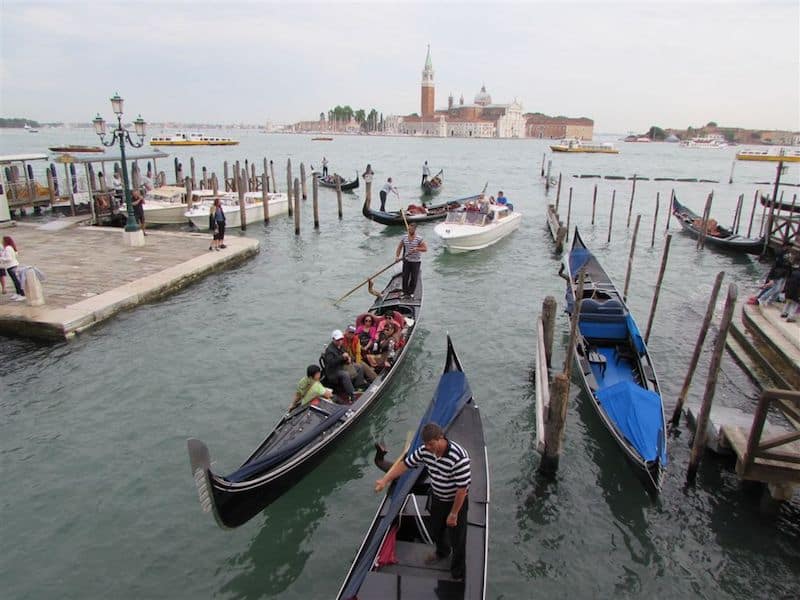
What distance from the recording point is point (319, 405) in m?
6.16

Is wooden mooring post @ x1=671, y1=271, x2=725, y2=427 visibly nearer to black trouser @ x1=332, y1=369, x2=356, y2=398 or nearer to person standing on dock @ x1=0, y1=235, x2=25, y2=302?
black trouser @ x1=332, y1=369, x2=356, y2=398

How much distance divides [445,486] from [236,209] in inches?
682

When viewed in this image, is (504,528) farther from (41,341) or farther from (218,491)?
(41,341)

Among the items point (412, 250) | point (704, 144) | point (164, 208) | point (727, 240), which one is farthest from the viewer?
point (704, 144)

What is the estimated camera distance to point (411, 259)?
34.3 feet

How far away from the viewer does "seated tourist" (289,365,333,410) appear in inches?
244

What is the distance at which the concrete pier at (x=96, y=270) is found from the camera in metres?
9.22

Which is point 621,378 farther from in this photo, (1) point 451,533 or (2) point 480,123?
(2) point 480,123

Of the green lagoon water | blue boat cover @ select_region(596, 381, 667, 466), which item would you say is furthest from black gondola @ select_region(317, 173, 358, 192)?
blue boat cover @ select_region(596, 381, 667, 466)

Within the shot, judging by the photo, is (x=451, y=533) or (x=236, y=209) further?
(x=236, y=209)

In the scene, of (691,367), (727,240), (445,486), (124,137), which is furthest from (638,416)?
(727,240)

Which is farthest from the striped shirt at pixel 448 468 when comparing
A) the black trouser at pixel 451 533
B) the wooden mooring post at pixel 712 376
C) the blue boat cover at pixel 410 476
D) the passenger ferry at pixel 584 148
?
the passenger ferry at pixel 584 148

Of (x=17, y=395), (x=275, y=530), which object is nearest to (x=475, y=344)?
(x=275, y=530)

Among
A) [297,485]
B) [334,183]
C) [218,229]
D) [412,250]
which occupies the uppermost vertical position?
[412,250]
